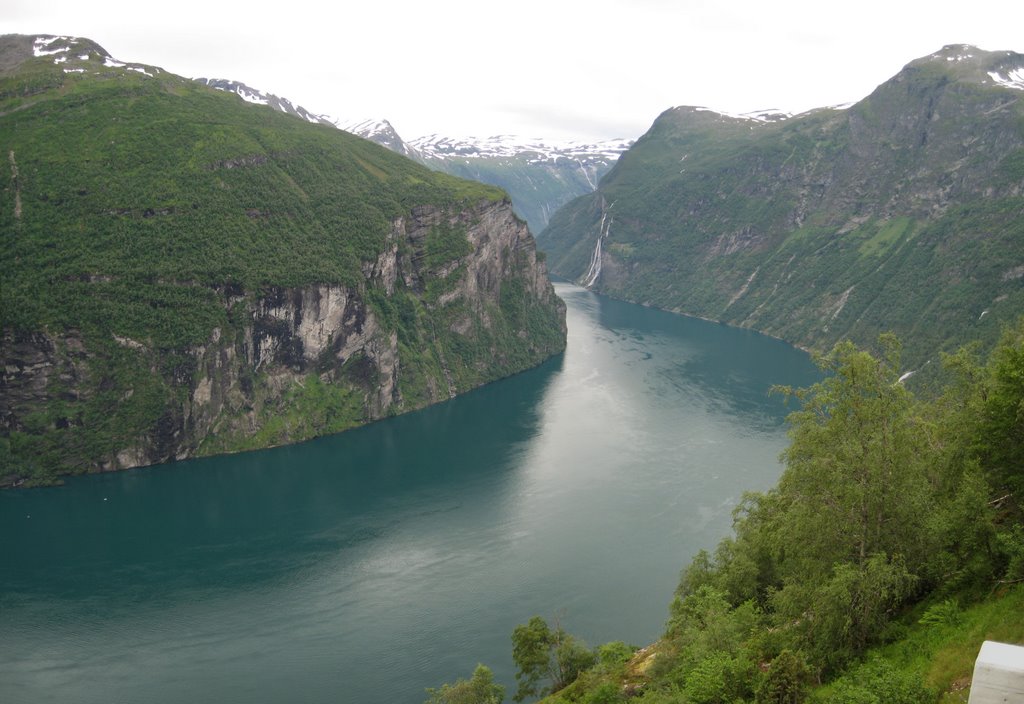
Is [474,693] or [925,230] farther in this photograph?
[925,230]

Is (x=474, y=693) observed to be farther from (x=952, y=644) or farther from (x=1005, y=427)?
(x=1005, y=427)

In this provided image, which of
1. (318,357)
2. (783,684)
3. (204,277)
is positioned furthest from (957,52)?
(783,684)

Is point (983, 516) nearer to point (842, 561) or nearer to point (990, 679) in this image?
point (842, 561)

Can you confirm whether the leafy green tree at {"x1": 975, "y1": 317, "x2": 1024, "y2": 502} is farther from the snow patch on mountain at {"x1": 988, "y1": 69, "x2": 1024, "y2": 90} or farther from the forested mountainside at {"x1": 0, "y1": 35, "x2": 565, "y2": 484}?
the snow patch on mountain at {"x1": 988, "y1": 69, "x2": 1024, "y2": 90}

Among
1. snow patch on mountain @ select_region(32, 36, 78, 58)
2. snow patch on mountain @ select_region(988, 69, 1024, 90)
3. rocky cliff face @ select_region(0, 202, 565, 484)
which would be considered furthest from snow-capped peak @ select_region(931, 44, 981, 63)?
snow patch on mountain @ select_region(32, 36, 78, 58)

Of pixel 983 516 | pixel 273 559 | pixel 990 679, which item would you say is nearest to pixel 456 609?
pixel 273 559

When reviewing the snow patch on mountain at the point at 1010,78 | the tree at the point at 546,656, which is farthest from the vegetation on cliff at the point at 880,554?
the snow patch on mountain at the point at 1010,78
